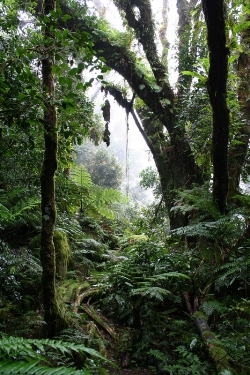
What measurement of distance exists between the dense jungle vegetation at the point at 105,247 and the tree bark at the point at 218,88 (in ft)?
0.05

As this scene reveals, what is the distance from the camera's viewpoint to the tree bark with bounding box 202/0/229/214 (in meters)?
3.63

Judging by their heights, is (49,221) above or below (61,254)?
above

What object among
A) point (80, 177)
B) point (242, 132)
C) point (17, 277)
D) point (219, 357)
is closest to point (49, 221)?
point (17, 277)

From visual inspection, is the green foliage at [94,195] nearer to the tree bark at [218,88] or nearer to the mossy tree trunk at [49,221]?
the tree bark at [218,88]

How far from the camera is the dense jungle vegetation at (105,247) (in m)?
2.25

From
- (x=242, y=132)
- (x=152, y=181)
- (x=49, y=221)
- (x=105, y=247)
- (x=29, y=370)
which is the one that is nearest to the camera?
(x=29, y=370)

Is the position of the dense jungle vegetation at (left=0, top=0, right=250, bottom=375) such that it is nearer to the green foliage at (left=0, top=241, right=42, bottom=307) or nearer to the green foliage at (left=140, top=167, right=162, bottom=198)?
the green foliage at (left=0, top=241, right=42, bottom=307)

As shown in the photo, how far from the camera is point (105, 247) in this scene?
686 cm

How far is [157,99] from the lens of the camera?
742 cm

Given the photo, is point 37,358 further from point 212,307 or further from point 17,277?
point 17,277

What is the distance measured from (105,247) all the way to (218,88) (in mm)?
4408

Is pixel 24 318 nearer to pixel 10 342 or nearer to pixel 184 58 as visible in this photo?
pixel 10 342

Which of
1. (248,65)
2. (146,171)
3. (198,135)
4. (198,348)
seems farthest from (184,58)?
(198,348)

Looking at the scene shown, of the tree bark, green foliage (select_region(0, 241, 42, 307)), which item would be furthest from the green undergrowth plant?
the tree bark
